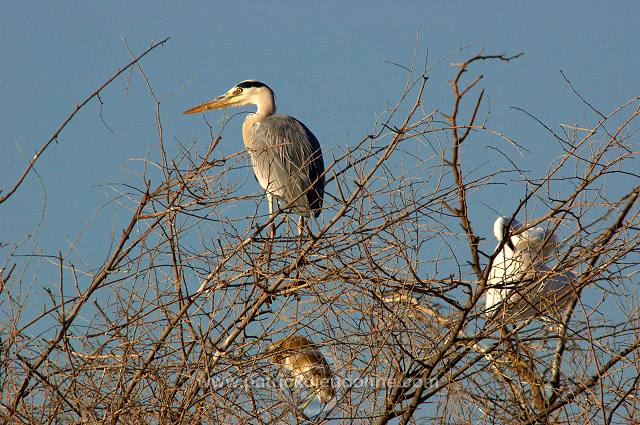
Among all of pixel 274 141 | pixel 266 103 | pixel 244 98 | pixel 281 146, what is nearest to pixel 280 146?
pixel 281 146

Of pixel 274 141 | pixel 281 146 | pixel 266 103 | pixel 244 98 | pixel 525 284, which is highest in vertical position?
pixel 244 98

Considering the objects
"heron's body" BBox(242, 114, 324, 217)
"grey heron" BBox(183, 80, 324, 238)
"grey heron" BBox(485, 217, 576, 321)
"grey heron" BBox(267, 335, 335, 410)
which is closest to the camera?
"grey heron" BBox(485, 217, 576, 321)

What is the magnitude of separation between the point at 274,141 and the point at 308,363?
342 cm

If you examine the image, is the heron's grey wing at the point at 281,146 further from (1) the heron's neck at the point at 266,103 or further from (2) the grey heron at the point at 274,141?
(1) the heron's neck at the point at 266,103

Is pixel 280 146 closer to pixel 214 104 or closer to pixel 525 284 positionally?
pixel 214 104

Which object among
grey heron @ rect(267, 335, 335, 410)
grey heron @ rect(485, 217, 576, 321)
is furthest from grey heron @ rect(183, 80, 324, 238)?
grey heron @ rect(267, 335, 335, 410)

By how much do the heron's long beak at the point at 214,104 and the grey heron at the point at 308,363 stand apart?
482cm

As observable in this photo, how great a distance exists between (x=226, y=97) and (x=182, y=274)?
5.05 meters

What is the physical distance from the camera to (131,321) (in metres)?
3.24

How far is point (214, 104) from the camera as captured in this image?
8180 mm

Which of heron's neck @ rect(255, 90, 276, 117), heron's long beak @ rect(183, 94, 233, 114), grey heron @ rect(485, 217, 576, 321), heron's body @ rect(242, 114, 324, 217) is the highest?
heron's long beak @ rect(183, 94, 233, 114)

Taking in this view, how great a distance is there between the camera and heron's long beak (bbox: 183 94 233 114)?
8.16 metres

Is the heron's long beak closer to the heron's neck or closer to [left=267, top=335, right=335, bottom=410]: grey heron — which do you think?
the heron's neck

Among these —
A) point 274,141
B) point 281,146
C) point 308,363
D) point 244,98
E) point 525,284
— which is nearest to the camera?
point 525,284
